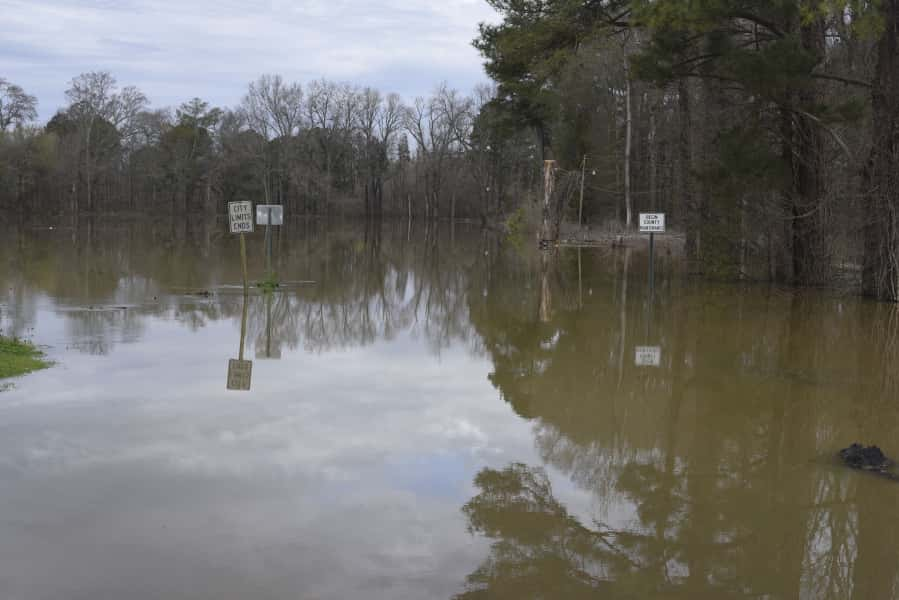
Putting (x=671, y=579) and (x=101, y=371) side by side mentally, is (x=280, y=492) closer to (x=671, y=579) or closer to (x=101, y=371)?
(x=671, y=579)

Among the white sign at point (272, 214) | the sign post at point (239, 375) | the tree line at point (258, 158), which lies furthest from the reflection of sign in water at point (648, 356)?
the tree line at point (258, 158)

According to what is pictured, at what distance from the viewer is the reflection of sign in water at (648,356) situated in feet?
40.1

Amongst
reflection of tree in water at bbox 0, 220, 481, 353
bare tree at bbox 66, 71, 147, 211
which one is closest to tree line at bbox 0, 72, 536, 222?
bare tree at bbox 66, 71, 147, 211

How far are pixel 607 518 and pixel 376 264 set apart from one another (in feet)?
86.5

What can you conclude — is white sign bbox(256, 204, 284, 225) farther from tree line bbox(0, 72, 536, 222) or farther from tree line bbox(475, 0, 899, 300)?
tree line bbox(0, 72, 536, 222)

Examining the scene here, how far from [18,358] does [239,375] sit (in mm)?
3237

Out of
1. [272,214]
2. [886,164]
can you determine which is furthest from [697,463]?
[272,214]

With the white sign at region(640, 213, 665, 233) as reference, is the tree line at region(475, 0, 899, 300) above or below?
above

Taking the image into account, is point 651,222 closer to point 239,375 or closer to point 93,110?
point 239,375

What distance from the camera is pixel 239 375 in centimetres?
1066

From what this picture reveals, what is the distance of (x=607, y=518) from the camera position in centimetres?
634

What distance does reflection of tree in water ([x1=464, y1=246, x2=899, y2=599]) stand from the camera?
5.43 metres

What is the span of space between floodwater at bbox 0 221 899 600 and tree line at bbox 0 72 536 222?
61.9m

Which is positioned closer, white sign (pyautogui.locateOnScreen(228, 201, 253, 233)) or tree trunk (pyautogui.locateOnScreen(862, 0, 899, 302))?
white sign (pyautogui.locateOnScreen(228, 201, 253, 233))
